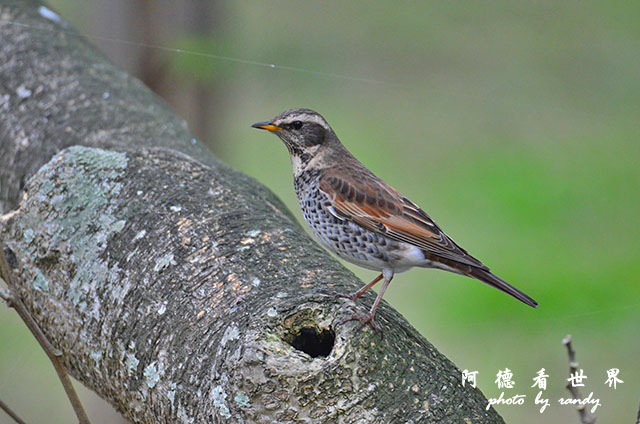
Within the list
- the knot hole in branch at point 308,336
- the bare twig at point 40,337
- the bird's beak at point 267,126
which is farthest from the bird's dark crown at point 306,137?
the bare twig at point 40,337

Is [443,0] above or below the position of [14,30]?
above

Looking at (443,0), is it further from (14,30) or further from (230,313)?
(230,313)

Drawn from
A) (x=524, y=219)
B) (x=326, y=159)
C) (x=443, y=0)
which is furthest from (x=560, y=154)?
(x=326, y=159)

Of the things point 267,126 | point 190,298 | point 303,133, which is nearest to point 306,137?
point 303,133

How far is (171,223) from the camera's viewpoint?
2570 millimetres

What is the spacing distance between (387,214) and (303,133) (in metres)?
0.48

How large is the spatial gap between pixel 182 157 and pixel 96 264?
2.08 ft

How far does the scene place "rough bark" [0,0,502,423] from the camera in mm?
1884

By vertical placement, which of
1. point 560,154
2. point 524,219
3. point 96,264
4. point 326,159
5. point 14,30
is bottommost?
point 96,264

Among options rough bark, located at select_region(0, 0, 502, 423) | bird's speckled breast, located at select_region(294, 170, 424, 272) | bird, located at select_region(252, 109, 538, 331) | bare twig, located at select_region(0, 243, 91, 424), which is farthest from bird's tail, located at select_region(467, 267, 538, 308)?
bare twig, located at select_region(0, 243, 91, 424)

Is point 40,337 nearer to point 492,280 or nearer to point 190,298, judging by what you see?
point 190,298

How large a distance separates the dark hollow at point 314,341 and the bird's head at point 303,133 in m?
0.87

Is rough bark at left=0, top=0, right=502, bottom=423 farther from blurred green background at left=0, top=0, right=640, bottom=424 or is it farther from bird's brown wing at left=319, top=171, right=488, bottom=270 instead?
blurred green background at left=0, top=0, right=640, bottom=424

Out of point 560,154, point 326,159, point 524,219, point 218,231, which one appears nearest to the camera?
point 218,231
